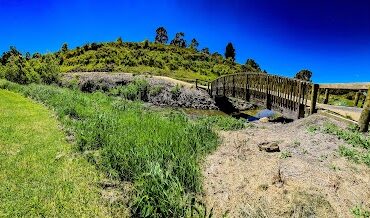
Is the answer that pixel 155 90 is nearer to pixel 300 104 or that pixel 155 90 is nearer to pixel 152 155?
pixel 300 104

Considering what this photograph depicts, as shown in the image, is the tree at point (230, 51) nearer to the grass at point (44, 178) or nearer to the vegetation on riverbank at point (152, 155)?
the vegetation on riverbank at point (152, 155)

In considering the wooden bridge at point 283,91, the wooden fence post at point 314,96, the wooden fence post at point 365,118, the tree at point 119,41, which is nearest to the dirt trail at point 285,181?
the wooden fence post at point 365,118

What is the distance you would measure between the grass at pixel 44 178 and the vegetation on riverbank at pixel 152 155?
0.70 metres

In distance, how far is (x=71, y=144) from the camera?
46.7 feet

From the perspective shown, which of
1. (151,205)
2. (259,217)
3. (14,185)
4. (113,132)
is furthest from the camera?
(113,132)

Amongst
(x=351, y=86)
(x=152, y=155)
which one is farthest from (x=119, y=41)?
(x=152, y=155)

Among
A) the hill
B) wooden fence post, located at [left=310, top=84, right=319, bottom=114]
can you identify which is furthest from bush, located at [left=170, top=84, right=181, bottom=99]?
wooden fence post, located at [left=310, top=84, right=319, bottom=114]

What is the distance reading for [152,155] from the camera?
996 centimetres

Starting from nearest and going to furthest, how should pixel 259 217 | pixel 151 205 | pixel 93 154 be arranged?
pixel 259 217, pixel 151 205, pixel 93 154

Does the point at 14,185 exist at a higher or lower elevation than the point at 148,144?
lower

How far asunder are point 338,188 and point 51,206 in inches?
262

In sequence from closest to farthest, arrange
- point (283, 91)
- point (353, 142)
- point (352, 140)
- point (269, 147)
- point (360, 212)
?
point (360, 212), point (269, 147), point (353, 142), point (352, 140), point (283, 91)

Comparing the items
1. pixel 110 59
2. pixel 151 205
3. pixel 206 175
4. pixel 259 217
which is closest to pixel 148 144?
pixel 206 175

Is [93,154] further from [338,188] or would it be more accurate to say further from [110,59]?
[110,59]
